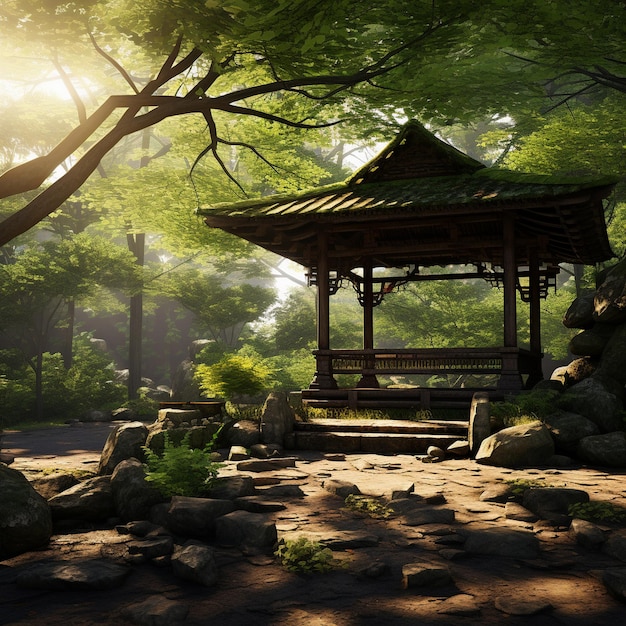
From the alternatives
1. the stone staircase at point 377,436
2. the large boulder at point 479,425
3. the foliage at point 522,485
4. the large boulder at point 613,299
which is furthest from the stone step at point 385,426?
the large boulder at point 613,299

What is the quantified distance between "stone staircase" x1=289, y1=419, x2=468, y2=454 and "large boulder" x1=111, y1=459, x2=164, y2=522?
16.9 ft

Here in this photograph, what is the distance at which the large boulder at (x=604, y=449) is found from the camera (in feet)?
29.7

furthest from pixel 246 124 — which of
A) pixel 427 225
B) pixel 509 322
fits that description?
pixel 509 322

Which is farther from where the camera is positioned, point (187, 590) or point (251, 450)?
point (251, 450)

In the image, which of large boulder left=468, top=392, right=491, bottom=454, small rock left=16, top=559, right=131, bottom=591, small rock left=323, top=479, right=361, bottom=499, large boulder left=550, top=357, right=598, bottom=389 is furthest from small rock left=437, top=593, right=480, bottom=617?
large boulder left=550, top=357, right=598, bottom=389

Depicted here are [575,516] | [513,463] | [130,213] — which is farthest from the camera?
[130,213]

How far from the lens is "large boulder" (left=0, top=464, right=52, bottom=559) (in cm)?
530

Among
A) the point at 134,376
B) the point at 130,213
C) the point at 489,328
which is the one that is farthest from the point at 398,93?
the point at 134,376

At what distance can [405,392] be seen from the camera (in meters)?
13.3

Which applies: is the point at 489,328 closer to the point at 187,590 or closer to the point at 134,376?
the point at 134,376

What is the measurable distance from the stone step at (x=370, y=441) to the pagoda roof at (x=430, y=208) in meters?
4.46

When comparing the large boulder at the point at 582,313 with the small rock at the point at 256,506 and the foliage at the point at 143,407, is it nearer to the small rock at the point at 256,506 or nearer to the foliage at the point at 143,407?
the small rock at the point at 256,506

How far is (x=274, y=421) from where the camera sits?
11344mm

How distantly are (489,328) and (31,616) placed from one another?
937 inches
